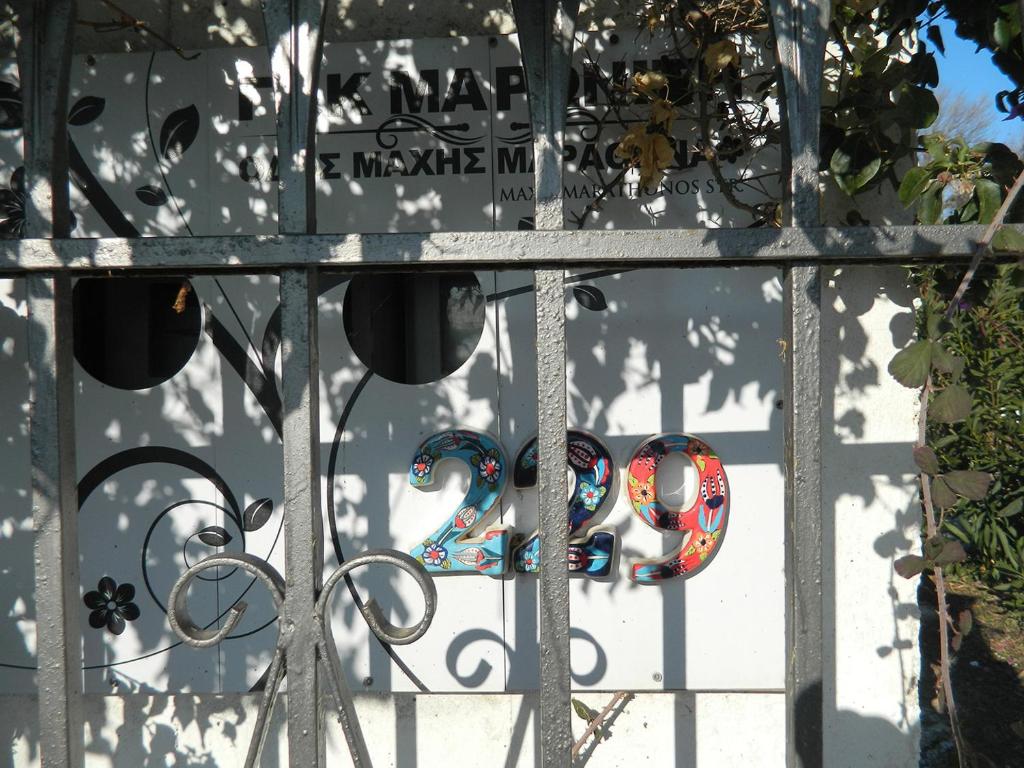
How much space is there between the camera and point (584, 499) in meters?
3.08

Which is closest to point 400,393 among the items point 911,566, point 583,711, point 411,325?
point 411,325

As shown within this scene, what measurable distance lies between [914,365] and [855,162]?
4.14 ft

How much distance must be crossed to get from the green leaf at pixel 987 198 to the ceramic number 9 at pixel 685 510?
1219mm

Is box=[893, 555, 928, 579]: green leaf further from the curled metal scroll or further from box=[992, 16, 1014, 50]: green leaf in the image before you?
box=[992, 16, 1014, 50]: green leaf

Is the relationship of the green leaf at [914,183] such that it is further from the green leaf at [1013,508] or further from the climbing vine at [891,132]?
the green leaf at [1013,508]

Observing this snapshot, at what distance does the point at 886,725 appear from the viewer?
2.99m

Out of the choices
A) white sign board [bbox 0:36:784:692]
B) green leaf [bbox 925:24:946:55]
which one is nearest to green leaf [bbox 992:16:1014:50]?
green leaf [bbox 925:24:946:55]

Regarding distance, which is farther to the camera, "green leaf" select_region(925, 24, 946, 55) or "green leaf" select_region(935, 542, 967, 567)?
"green leaf" select_region(925, 24, 946, 55)

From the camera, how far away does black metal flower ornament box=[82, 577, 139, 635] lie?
3.19 m

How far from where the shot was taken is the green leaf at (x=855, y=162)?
2609mm

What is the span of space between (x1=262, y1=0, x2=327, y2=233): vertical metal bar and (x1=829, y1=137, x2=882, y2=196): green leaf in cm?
177

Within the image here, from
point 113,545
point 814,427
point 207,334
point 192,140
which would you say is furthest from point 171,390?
point 814,427

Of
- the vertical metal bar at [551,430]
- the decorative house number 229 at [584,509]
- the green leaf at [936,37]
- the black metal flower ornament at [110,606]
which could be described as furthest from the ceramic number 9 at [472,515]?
the green leaf at [936,37]

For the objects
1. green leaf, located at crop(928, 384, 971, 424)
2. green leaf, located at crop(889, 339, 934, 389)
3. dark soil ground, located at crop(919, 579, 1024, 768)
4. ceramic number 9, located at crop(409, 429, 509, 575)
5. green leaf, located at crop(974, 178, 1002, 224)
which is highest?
green leaf, located at crop(974, 178, 1002, 224)
